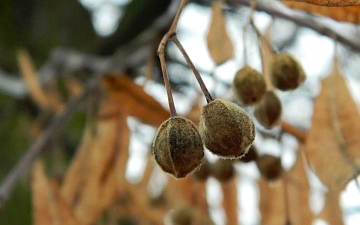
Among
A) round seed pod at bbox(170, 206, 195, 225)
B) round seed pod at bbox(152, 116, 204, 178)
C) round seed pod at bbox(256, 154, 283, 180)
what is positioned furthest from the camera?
round seed pod at bbox(170, 206, 195, 225)

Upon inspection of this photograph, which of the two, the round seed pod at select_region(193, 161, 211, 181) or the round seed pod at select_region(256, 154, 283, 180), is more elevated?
the round seed pod at select_region(256, 154, 283, 180)

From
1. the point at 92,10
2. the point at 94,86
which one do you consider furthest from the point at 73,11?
the point at 94,86

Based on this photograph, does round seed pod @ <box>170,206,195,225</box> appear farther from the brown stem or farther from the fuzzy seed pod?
the fuzzy seed pod

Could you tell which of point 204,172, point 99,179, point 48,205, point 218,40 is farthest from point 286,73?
point 48,205

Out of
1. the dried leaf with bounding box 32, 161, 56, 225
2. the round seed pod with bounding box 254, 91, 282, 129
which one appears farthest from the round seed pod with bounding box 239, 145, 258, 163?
the dried leaf with bounding box 32, 161, 56, 225

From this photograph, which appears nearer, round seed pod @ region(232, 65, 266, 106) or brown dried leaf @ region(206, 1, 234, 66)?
round seed pod @ region(232, 65, 266, 106)

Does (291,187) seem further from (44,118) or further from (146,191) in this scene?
(44,118)

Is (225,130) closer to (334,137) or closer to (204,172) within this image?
(334,137)
